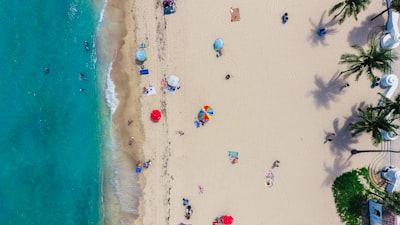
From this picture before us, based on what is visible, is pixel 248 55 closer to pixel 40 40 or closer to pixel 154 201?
pixel 154 201

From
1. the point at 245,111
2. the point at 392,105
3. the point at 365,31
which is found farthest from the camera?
the point at 245,111

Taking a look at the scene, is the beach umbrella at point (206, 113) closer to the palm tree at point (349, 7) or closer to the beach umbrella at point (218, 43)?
the beach umbrella at point (218, 43)

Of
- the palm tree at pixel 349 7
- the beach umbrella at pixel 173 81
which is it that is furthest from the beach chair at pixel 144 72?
the palm tree at pixel 349 7

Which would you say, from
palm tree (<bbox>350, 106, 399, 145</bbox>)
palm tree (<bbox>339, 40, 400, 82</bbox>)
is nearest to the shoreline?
palm tree (<bbox>339, 40, 400, 82</bbox>)

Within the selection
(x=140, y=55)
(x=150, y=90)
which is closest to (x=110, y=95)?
(x=150, y=90)

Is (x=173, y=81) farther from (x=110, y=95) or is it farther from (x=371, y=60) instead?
(x=371, y=60)

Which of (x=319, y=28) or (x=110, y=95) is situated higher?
(x=319, y=28)

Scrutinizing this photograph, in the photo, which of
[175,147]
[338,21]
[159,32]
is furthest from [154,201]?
[338,21]
